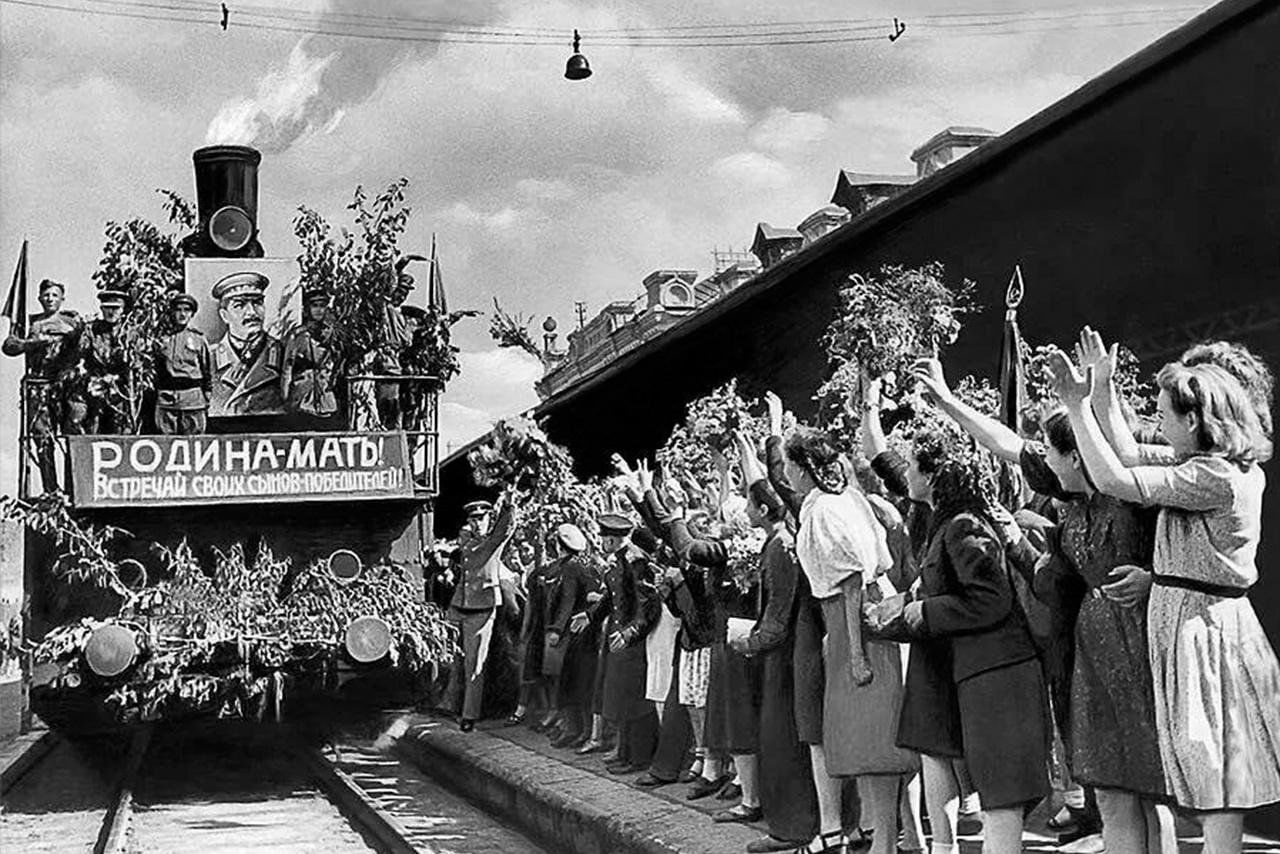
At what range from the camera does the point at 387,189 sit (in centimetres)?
953

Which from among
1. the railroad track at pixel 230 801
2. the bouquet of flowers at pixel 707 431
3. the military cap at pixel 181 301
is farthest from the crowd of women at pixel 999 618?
the military cap at pixel 181 301

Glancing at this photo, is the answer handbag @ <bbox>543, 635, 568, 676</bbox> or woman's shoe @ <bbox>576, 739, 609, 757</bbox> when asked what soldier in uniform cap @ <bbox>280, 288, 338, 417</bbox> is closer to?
handbag @ <bbox>543, 635, 568, 676</bbox>

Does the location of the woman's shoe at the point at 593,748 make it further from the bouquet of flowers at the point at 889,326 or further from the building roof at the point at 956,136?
the building roof at the point at 956,136

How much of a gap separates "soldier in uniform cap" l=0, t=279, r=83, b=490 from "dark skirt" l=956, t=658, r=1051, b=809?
6460 millimetres

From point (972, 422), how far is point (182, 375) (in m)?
6.56

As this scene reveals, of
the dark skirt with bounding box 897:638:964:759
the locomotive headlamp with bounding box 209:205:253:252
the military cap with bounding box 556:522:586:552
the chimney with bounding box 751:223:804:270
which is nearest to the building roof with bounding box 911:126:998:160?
the military cap with bounding box 556:522:586:552

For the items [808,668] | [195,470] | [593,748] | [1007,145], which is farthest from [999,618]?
[195,470]

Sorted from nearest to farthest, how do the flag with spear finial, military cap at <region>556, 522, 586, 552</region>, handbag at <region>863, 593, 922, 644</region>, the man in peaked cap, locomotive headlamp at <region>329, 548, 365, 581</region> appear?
1. handbag at <region>863, 593, 922, 644</region>
2. the flag with spear finial
3. locomotive headlamp at <region>329, 548, 365, 581</region>
4. military cap at <region>556, 522, 586, 552</region>
5. the man in peaked cap

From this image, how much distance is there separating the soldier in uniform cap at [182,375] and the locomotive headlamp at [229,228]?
2.75 feet

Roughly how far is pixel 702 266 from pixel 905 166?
3.36 meters

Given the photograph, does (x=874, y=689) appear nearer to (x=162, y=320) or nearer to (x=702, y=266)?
(x=162, y=320)

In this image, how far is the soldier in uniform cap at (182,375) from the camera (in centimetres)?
966

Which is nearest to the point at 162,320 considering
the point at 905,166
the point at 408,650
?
the point at 408,650

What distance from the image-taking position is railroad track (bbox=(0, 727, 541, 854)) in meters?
7.91
